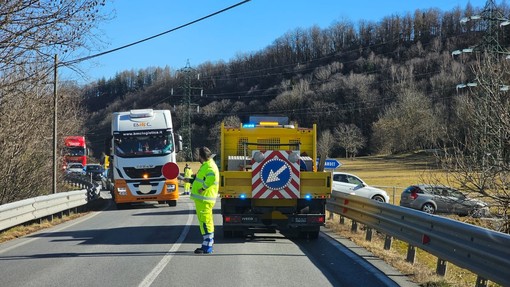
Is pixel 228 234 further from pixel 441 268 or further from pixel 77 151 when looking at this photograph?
pixel 77 151

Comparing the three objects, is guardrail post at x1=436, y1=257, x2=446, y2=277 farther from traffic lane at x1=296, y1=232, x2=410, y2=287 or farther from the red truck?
the red truck

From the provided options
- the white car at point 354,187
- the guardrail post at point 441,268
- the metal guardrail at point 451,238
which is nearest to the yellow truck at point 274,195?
the metal guardrail at point 451,238

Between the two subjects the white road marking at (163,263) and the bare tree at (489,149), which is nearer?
the white road marking at (163,263)

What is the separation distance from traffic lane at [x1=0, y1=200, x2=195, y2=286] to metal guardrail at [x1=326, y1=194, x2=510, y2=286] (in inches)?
167

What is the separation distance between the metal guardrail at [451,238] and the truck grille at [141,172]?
10995 mm

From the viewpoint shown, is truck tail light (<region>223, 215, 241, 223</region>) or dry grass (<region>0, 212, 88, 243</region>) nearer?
truck tail light (<region>223, 215, 241, 223</region>)

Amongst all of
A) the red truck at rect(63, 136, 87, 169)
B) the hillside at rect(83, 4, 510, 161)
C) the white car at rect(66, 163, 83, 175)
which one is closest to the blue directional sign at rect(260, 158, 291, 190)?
the red truck at rect(63, 136, 87, 169)

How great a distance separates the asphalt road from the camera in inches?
297

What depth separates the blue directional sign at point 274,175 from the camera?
1145 centimetres

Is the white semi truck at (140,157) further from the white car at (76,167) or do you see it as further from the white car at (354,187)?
the white car at (76,167)

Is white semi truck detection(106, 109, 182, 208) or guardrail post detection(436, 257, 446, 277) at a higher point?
white semi truck detection(106, 109, 182, 208)

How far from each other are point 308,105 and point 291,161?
9885 cm

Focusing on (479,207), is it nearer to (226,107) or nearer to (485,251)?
A: (485,251)

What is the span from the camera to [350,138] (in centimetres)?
10219
